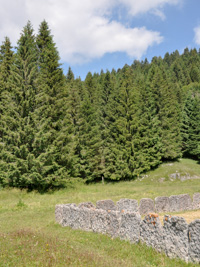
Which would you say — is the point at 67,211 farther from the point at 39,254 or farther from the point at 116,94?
the point at 116,94

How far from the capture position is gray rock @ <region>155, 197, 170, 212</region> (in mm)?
13277

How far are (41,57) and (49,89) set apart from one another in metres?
4.50

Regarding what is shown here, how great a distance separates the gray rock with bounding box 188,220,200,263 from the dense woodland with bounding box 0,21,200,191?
1799cm

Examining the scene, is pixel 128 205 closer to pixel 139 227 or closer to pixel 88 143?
pixel 139 227

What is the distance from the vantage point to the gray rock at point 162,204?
13277mm

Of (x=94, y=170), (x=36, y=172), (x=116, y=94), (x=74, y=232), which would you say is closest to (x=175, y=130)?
(x=116, y=94)

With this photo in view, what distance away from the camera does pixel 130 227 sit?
7.96 metres

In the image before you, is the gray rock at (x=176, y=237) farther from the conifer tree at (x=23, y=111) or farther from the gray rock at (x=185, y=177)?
the gray rock at (x=185, y=177)

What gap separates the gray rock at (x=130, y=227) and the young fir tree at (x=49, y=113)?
1590 cm

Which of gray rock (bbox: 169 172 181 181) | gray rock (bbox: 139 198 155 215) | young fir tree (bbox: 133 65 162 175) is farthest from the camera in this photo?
young fir tree (bbox: 133 65 162 175)

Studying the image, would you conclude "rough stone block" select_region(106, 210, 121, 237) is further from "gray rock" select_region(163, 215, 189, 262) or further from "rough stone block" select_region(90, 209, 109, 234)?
"gray rock" select_region(163, 215, 189, 262)

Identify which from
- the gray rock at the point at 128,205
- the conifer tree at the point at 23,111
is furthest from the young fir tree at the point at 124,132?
the gray rock at the point at 128,205

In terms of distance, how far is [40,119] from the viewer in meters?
25.2

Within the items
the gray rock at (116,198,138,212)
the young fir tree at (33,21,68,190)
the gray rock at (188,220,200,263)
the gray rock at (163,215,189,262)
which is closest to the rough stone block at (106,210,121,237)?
the gray rock at (163,215,189,262)
